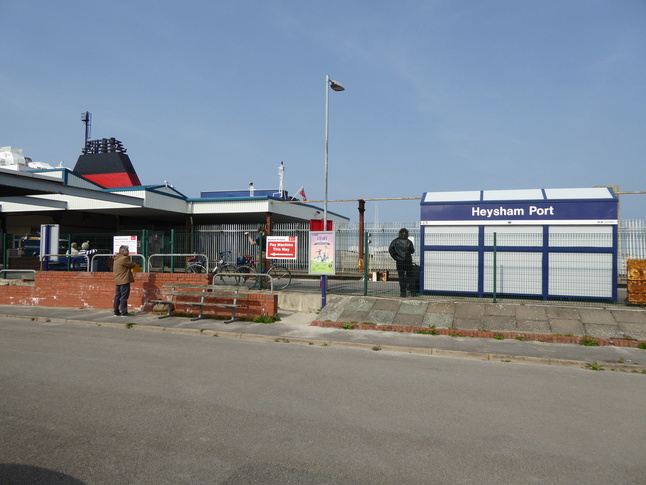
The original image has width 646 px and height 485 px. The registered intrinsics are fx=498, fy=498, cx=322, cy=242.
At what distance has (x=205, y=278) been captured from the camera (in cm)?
1334

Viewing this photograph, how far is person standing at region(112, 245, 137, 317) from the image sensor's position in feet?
41.9

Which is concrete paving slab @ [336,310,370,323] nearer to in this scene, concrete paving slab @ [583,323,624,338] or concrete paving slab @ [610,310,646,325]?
concrete paving slab @ [583,323,624,338]

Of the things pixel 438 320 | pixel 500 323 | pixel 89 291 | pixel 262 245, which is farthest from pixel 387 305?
pixel 89 291

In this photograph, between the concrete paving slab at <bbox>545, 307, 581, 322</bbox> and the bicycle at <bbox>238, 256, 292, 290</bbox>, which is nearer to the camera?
the concrete paving slab at <bbox>545, 307, 581, 322</bbox>

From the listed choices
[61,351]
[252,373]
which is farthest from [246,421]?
[61,351]

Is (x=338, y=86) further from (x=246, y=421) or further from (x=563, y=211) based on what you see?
(x=246, y=421)

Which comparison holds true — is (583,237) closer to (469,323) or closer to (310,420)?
(469,323)

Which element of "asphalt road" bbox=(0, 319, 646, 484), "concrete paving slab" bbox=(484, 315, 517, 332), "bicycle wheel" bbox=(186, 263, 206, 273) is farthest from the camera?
"bicycle wheel" bbox=(186, 263, 206, 273)

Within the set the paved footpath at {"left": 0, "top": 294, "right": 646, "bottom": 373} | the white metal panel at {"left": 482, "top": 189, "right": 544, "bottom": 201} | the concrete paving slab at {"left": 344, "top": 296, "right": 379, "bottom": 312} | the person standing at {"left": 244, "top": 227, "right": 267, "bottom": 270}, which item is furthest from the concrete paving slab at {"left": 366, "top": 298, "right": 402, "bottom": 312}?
the person standing at {"left": 244, "top": 227, "right": 267, "bottom": 270}

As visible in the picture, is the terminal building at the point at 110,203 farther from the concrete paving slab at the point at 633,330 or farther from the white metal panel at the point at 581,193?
the concrete paving slab at the point at 633,330

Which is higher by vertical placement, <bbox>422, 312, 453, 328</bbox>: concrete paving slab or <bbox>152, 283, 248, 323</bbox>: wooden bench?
<bbox>152, 283, 248, 323</bbox>: wooden bench

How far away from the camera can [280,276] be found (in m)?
15.0

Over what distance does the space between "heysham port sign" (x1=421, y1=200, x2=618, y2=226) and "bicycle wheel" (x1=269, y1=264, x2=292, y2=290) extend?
4401 mm

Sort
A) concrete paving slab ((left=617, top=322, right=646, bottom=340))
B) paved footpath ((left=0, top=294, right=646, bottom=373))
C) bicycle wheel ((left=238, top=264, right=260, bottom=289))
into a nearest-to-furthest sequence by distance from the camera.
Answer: paved footpath ((left=0, top=294, right=646, bottom=373)) < concrete paving slab ((left=617, top=322, right=646, bottom=340)) < bicycle wheel ((left=238, top=264, right=260, bottom=289))
